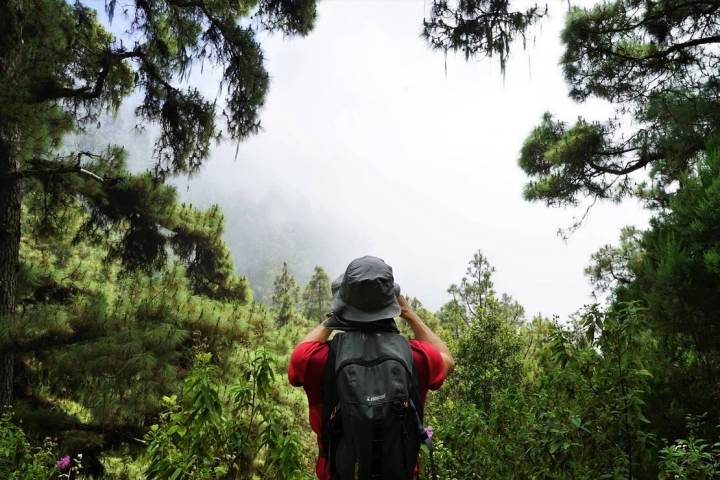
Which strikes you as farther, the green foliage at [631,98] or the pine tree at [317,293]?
the pine tree at [317,293]

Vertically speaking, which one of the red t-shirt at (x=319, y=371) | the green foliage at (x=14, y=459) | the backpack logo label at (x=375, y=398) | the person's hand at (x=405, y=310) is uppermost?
the person's hand at (x=405, y=310)

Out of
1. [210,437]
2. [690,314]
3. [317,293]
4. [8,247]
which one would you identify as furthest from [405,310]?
[317,293]

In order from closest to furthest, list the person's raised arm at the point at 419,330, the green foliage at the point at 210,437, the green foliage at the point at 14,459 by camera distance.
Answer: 1. the person's raised arm at the point at 419,330
2. the green foliage at the point at 210,437
3. the green foliage at the point at 14,459

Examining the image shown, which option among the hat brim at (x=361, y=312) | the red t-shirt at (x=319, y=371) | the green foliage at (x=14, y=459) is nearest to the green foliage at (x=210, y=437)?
the red t-shirt at (x=319, y=371)

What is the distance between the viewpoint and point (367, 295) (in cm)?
153

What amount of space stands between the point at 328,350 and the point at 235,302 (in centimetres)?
537

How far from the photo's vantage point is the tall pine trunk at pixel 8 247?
5.45 metres

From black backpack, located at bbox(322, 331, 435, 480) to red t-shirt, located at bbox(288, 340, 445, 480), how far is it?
54 millimetres

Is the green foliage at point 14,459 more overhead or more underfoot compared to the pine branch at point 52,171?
more underfoot

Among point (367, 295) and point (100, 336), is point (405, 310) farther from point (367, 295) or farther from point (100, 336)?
point (100, 336)

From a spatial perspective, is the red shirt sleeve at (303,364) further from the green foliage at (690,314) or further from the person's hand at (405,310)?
the green foliage at (690,314)

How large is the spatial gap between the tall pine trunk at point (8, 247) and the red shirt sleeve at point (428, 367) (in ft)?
19.2

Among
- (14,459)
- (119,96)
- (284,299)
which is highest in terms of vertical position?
(284,299)

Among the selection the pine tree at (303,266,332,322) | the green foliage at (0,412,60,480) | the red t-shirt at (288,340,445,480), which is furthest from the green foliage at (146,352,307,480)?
the pine tree at (303,266,332,322)
